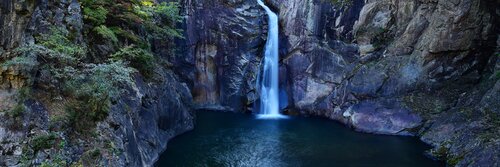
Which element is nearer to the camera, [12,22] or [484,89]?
[12,22]

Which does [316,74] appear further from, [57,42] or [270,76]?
[57,42]

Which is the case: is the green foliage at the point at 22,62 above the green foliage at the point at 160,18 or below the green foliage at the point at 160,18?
below

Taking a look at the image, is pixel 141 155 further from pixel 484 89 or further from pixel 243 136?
pixel 484 89

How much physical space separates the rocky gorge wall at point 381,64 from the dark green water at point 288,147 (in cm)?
137

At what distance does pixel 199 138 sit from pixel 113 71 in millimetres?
10082

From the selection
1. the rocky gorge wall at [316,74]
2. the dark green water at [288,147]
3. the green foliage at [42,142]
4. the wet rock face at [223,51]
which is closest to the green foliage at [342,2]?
the rocky gorge wall at [316,74]

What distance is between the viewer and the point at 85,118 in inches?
444

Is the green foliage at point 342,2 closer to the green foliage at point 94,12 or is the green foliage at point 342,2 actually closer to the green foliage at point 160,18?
the green foliage at point 160,18

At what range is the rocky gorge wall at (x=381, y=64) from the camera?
1998 centimetres

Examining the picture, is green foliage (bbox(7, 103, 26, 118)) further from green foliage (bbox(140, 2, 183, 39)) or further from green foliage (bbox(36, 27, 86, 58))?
green foliage (bbox(140, 2, 183, 39))

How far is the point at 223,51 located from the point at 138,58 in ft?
44.7

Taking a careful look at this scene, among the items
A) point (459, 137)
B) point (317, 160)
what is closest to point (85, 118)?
point (317, 160)

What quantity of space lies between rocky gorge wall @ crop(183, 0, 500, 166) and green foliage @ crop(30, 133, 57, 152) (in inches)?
540

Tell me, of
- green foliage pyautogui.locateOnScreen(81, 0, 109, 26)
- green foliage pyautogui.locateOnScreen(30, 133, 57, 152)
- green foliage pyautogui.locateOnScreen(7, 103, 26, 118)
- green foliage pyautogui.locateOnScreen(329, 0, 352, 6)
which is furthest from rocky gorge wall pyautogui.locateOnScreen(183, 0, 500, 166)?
green foliage pyautogui.locateOnScreen(7, 103, 26, 118)
